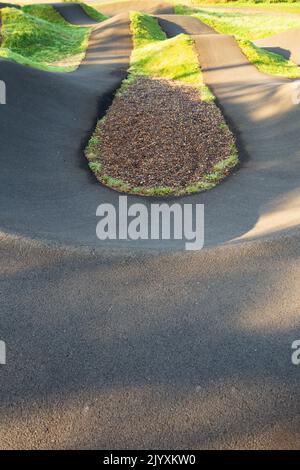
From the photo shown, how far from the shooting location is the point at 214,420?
5.69 meters

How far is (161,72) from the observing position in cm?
2666

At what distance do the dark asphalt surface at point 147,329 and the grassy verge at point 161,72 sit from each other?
1.00 meters

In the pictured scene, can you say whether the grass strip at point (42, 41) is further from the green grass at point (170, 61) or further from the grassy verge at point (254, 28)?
the grassy verge at point (254, 28)

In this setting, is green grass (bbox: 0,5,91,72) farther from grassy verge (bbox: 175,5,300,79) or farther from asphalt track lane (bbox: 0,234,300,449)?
asphalt track lane (bbox: 0,234,300,449)

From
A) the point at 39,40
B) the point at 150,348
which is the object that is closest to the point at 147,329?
the point at 150,348

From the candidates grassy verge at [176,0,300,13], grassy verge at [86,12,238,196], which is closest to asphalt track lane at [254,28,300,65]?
grassy verge at [86,12,238,196]

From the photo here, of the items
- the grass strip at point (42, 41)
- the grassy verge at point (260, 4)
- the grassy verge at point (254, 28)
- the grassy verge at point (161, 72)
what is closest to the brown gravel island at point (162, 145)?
the grassy verge at point (161, 72)

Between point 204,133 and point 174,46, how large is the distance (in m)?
15.4

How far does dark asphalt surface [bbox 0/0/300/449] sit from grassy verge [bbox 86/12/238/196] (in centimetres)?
100

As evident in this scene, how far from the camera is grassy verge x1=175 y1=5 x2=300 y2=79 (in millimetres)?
26966

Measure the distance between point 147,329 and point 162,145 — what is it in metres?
11.1

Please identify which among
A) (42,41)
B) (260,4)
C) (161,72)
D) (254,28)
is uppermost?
(260,4)

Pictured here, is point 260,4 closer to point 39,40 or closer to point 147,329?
point 39,40

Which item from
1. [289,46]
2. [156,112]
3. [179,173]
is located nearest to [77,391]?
[179,173]
